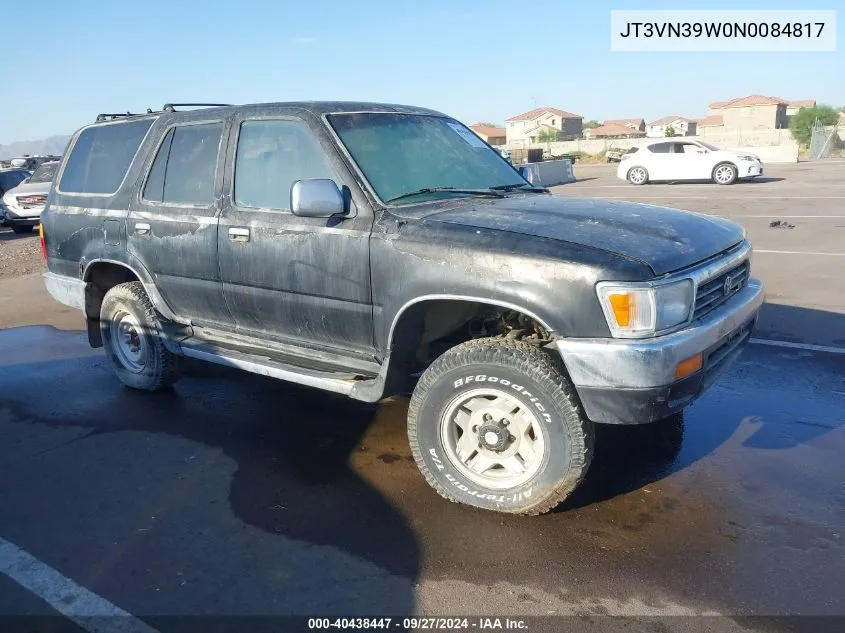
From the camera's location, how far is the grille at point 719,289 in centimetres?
345

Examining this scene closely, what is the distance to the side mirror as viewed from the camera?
3.75 metres

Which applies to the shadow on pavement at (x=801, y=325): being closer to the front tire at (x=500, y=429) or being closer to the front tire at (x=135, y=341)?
the front tire at (x=500, y=429)

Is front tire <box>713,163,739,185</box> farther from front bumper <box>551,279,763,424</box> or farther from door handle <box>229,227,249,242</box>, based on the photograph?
door handle <box>229,227,249,242</box>

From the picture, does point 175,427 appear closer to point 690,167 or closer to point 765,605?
point 765,605

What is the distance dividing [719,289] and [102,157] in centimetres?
455

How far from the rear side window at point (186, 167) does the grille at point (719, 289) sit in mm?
3012

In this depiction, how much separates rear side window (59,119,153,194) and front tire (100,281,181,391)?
2.68 feet

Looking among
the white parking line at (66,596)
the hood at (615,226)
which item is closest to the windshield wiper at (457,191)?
the hood at (615,226)

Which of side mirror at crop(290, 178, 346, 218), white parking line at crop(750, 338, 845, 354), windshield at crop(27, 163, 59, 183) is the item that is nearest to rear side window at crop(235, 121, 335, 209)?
side mirror at crop(290, 178, 346, 218)

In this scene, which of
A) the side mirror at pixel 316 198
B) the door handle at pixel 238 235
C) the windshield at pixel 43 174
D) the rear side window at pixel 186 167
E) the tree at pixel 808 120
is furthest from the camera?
the tree at pixel 808 120

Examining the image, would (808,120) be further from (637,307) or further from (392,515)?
(392,515)

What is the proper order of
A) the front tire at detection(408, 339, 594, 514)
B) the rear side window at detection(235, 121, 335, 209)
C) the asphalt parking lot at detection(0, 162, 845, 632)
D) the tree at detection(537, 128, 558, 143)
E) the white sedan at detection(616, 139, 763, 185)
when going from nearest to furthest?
1. the asphalt parking lot at detection(0, 162, 845, 632)
2. the front tire at detection(408, 339, 594, 514)
3. the rear side window at detection(235, 121, 335, 209)
4. the white sedan at detection(616, 139, 763, 185)
5. the tree at detection(537, 128, 558, 143)

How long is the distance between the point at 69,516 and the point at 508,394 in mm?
2372

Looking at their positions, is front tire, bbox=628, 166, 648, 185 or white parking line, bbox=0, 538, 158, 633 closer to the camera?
white parking line, bbox=0, 538, 158, 633
